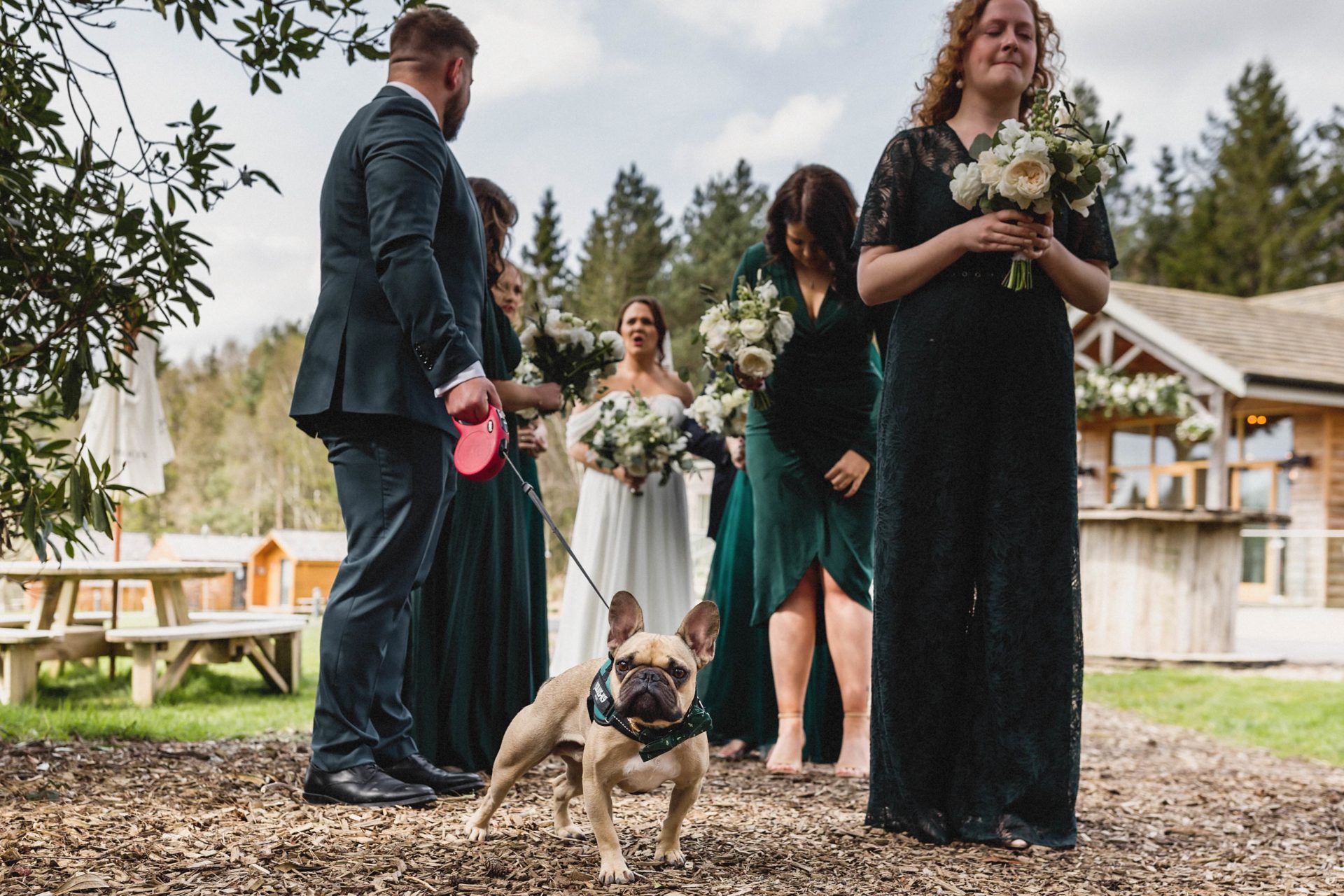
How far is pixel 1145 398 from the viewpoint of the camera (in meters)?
19.5

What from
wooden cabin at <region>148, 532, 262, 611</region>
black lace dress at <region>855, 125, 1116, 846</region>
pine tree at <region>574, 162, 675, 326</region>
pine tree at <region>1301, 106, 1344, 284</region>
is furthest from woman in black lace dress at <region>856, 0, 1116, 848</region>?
pine tree at <region>1301, 106, 1344, 284</region>

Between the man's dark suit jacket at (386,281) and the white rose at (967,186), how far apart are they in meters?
1.51

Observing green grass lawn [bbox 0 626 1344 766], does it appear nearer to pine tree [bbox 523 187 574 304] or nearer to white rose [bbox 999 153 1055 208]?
white rose [bbox 999 153 1055 208]

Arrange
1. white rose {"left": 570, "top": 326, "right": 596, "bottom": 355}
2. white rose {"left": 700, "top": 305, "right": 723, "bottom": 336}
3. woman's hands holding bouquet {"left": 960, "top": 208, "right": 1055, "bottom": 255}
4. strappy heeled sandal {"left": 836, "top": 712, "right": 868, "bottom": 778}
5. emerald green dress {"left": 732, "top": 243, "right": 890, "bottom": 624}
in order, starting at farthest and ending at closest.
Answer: white rose {"left": 570, "top": 326, "right": 596, "bottom": 355}
white rose {"left": 700, "top": 305, "right": 723, "bottom": 336}
emerald green dress {"left": 732, "top": 243, "right": 890, "bottom": 624}
strappy heeled sandal {"left": 836, "top": 712, "right": 868, "bottom": 778}
woman's hands holding bouquet {"left": 960, "top": 208, "right": 1055, "bottom": 255}

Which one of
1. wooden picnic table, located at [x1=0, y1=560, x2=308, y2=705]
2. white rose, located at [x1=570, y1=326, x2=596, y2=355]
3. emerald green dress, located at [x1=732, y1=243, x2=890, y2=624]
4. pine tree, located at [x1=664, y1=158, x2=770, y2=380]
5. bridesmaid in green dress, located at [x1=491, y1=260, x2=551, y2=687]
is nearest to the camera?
bridesmaid in green dress, located at [x1=491, y1=260, x2=551, y2=687]

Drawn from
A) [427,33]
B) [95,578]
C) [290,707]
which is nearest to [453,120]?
[427,33]

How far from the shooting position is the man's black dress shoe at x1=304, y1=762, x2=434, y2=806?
3564 mm

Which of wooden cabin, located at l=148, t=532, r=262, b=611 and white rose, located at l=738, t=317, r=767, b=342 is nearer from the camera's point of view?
white rose, located at l=738, t=317, r=767, b=342

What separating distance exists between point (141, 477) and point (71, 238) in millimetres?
6803

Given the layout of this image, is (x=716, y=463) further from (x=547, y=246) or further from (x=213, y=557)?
(x=547, y=246)

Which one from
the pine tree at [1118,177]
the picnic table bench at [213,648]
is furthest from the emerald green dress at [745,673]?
the pine tree at [1118,177]

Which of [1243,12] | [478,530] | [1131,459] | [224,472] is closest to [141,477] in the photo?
[478,530]

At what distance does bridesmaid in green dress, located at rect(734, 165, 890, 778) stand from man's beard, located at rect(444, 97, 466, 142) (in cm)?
158

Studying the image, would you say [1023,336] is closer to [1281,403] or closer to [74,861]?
[74,861]
